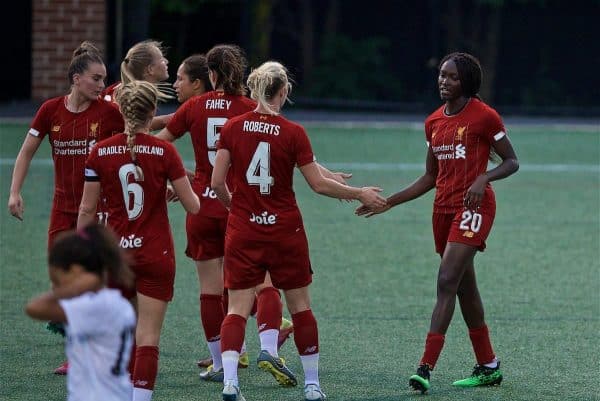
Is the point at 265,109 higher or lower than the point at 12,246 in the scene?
higher

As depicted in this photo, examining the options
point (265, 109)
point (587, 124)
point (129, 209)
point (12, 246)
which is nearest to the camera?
point (129, 209)

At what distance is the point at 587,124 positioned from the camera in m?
22.5

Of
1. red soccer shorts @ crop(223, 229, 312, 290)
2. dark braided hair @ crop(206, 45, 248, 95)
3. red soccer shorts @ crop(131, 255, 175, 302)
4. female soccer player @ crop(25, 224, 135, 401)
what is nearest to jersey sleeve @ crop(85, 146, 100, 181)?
red soccer shorts @ crop(131, 255, 175, 302)

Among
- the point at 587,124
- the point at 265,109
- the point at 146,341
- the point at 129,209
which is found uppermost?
the point at 265,109

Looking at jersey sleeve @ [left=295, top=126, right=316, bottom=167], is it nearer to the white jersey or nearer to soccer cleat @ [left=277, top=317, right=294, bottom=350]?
soccer cleat @ [left=277, top=317, right=294, bottom=350]

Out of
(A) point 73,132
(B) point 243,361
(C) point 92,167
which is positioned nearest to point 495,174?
(B) point 243,361

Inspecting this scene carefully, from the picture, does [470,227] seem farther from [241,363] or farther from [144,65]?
[144,65]

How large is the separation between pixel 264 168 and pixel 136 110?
0.79 meters

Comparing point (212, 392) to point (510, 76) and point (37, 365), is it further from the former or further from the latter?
point (510, 76)

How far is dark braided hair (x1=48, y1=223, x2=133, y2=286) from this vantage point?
171 inches

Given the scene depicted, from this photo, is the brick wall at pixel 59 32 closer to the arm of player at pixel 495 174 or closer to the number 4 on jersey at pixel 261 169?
the arm of player at pixel 495 174

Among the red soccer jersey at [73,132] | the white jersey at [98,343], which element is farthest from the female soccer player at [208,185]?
the white jersey at [98,343]

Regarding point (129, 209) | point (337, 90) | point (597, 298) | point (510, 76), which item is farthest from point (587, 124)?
point (129, 209)

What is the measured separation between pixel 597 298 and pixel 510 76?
1385cm
